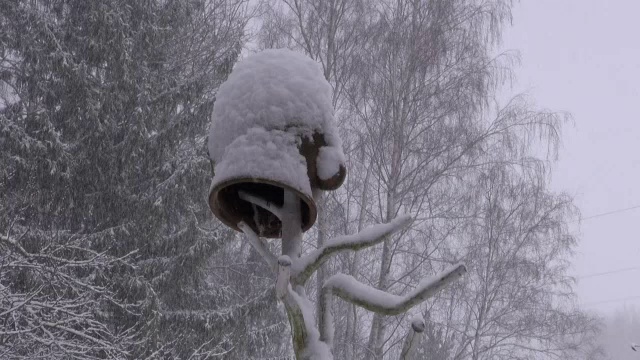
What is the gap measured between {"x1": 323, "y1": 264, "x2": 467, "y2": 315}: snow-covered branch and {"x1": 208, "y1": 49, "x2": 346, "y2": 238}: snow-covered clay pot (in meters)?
0.22

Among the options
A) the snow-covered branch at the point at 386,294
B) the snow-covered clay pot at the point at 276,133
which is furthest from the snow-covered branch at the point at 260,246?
the snow-covered branch at the point at 386,294

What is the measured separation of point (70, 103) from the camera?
8688 mm

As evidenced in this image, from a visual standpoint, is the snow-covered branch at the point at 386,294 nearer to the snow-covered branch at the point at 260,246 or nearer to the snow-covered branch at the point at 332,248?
the snow-covered branch at the point at 332,248

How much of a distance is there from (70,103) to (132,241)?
1822 mm

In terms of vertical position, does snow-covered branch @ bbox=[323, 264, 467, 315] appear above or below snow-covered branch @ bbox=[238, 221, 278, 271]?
below

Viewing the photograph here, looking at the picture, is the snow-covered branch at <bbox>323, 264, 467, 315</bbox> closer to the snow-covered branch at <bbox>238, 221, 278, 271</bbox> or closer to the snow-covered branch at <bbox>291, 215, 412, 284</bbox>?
the snow-covered branch at <bbox>291, 215, 412, 284</bbox>

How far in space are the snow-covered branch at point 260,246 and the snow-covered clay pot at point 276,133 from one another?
6 centimetres

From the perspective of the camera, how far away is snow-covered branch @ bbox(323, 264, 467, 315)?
189cm

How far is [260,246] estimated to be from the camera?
7.00 ft

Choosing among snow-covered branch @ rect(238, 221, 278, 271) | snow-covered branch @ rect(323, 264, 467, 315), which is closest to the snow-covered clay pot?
snow-covered branch @ rect(238, 221, 278, 271)

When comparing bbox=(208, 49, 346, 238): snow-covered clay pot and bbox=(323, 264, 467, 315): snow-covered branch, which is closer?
bbox=(323, 264, 467, 315): snow-covered branch

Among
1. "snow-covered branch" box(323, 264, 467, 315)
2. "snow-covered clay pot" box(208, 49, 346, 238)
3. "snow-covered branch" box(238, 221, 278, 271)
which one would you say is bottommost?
"snow-covered branch" box(323, 264, 467, 315)

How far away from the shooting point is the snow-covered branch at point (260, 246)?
6.88 feet

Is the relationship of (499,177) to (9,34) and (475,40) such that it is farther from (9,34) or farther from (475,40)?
(9,34)
